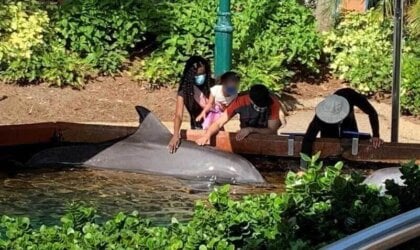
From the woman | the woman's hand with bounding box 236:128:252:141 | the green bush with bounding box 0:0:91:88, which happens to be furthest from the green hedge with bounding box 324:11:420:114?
the woman's hand with bounding box 236:128:252:141

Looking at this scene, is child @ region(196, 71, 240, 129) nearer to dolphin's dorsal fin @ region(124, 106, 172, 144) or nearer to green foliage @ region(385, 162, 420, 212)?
dolphin's dorsal fin @ region(124, 106, 172, 144)

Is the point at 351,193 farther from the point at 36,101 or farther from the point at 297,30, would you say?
the point at 297,30

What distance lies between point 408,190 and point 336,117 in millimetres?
5251

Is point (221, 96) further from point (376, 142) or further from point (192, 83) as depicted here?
point (376, 142)

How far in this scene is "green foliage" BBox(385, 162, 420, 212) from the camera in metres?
5.31

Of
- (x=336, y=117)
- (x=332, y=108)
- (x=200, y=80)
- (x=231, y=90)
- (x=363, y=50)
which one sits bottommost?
(x=336, y=117)

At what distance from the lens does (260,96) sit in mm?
11188

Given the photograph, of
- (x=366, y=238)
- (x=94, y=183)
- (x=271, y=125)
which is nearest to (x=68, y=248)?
(x=366, y=238)

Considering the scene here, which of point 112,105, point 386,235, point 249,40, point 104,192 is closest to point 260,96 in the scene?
point 104,192

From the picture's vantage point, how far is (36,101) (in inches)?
620

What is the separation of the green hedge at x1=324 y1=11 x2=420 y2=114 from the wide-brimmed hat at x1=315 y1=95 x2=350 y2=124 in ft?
19.1

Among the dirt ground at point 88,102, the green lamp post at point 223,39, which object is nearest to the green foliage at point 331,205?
the green lamp post at point 223,39

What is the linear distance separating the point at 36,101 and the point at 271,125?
17.9 feet

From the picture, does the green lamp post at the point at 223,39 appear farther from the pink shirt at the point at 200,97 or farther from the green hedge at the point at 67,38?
the green hedge at the point at 67,38
